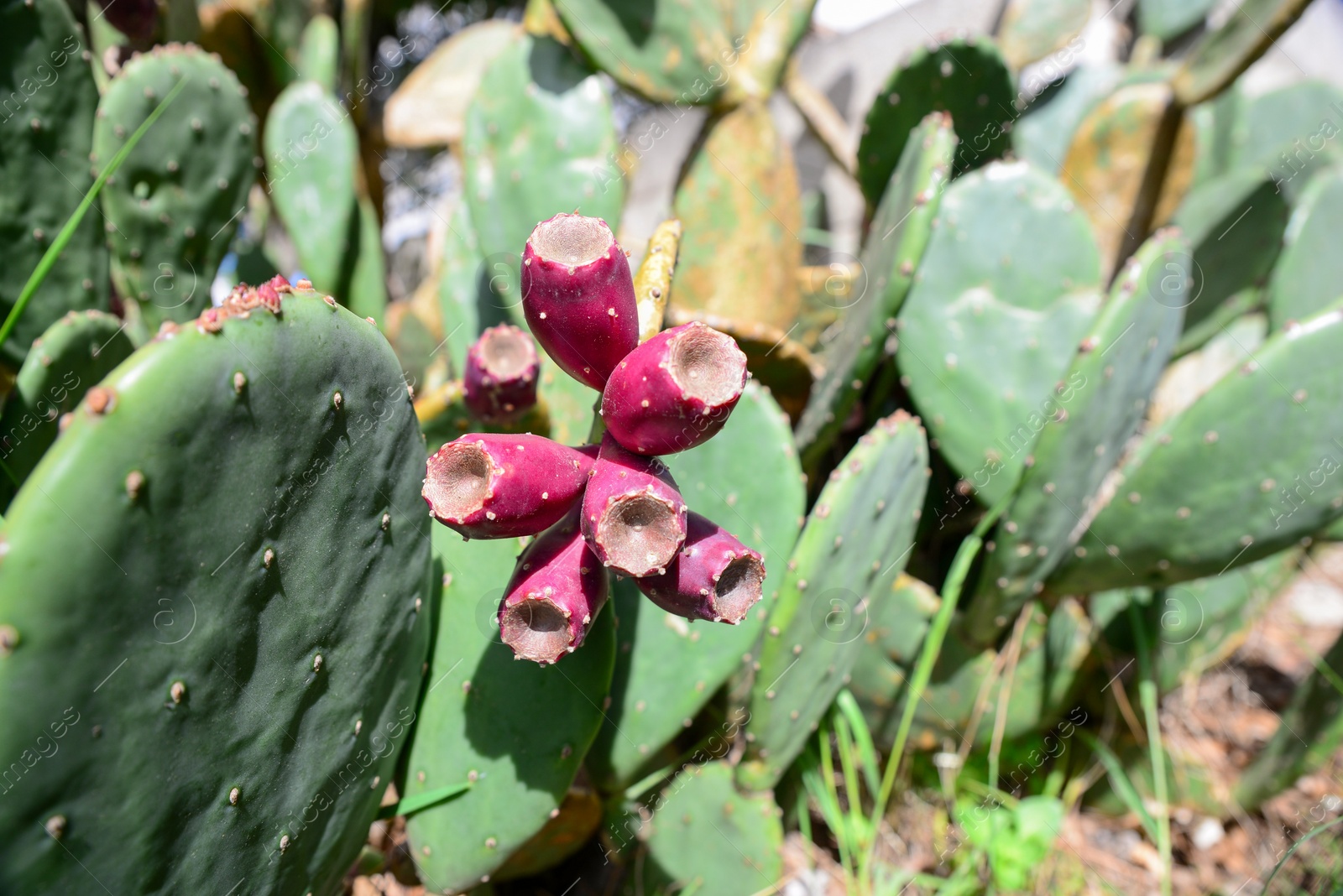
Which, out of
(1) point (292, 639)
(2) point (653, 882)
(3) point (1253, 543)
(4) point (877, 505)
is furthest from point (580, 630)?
(3) point (1253, 543)

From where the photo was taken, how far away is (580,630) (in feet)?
2.03

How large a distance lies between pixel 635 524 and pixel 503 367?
1.34 feet

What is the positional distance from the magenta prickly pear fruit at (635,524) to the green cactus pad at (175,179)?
104 cm

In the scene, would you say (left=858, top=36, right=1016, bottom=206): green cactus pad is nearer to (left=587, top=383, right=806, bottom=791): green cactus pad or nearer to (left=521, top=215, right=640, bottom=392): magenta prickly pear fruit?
(left=587, top=383, right=806, bottom=791): green cactus pad

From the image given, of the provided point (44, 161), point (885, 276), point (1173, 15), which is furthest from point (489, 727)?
point (1173, 15)

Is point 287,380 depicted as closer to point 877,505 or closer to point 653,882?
point 877,505

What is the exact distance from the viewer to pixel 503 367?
924 mm

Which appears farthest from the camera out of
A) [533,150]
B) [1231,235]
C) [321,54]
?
[321,54]

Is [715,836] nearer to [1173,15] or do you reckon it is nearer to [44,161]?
[44,161]

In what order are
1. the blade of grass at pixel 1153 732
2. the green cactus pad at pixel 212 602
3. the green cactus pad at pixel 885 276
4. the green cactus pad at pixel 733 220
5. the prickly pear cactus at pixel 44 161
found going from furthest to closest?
1. the green cactus pad at pixel 733 220
2. the blade of grass at pixel 1153 732
3. the green cactus pad at pixel 885 276
4. the prickly pear cactus at pixel 44 161
5. the green cactus pad at pixel 212 602

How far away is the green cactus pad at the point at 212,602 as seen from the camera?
→ 457mm

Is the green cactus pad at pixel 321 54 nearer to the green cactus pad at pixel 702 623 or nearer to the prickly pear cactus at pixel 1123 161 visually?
the green cactus pad at pixel 702 623

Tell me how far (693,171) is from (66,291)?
3.79 ft

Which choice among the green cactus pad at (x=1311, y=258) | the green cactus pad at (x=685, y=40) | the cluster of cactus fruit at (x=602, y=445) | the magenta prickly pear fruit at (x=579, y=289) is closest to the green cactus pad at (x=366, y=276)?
the cluster of cactus fruit at (x=602, y=445)
